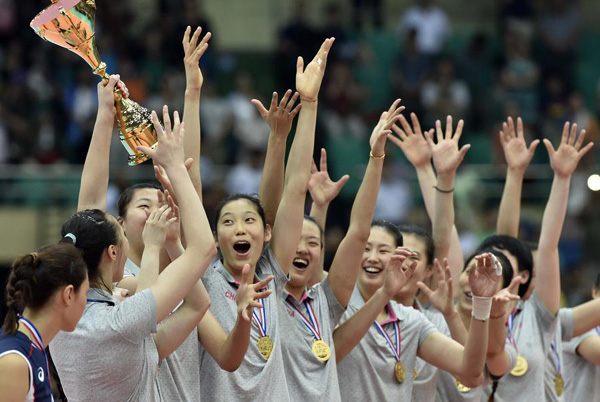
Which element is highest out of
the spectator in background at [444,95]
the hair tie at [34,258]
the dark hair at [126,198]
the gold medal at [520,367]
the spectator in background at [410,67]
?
the spectator in background at [410,67]

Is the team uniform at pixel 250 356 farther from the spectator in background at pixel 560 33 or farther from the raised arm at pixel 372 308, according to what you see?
the spectator in background at pixel 560 33

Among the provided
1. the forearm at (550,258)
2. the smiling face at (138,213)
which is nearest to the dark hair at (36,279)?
the smiling face at (138,213)

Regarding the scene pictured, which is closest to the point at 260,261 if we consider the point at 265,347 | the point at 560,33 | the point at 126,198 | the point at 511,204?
the point at 265,347

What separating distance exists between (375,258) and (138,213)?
130cm

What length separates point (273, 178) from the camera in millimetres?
5125

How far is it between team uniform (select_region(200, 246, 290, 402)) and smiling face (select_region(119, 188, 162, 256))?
36cm

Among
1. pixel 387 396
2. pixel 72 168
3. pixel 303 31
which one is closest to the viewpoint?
pixel 387 396

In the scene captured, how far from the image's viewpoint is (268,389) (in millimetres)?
4629

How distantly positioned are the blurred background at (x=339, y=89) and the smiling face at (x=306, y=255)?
4847 mm

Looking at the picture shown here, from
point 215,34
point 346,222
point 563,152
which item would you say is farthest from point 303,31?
point 563,152

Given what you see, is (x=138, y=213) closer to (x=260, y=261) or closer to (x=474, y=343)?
(x=260, y=261)

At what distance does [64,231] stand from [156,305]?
56cm

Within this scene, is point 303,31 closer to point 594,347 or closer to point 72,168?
point 72,168

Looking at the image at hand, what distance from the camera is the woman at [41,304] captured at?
137 inches
